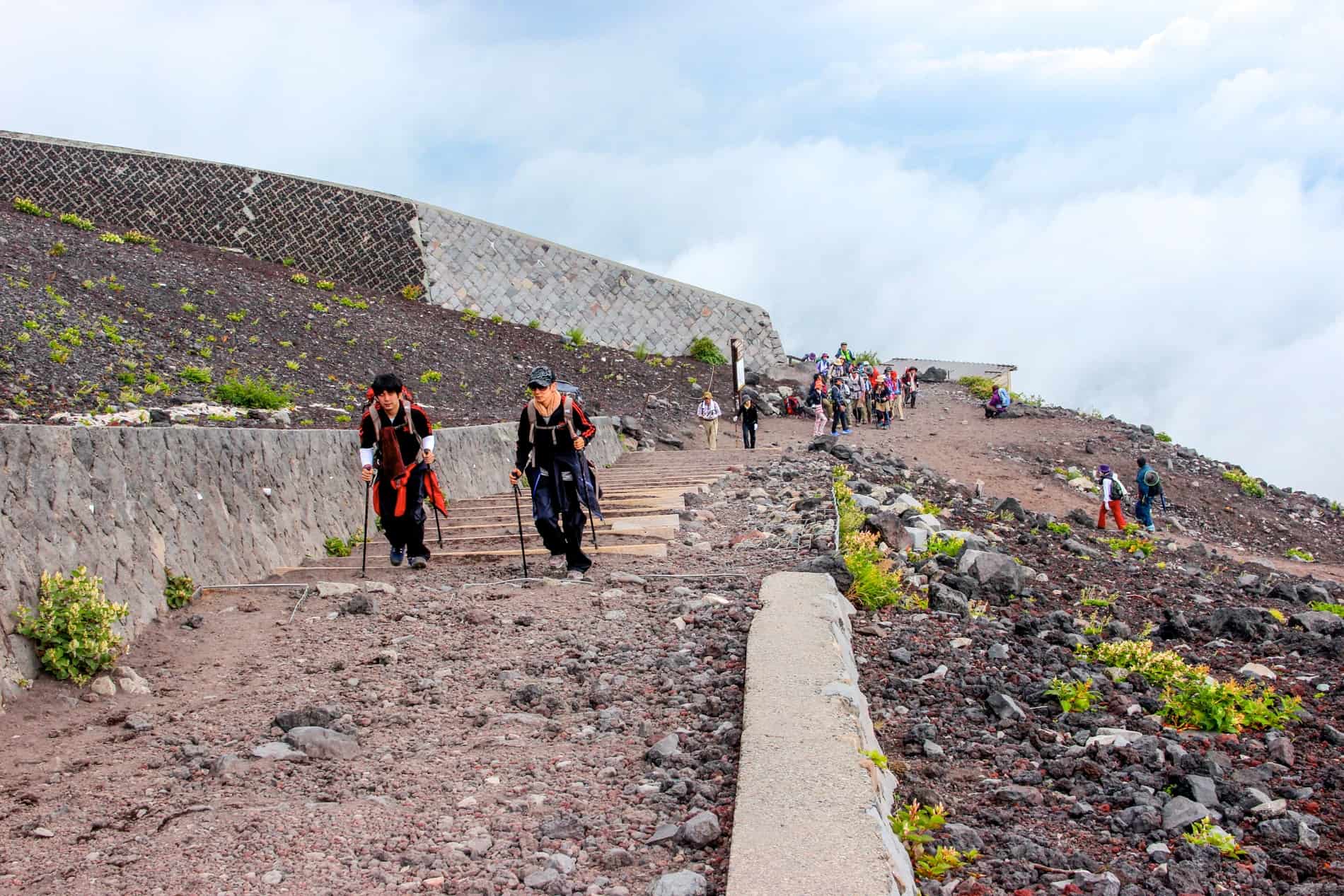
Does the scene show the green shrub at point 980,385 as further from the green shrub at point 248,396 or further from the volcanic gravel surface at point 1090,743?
the volcanic gravel surface at point 1090,743

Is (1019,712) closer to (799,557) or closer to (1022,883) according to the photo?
(1022,883)

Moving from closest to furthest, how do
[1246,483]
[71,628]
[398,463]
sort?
1. [71,628]
2. [398,463]
3. [1246,483]

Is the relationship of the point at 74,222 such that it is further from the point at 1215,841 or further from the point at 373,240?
the point at 1215,841

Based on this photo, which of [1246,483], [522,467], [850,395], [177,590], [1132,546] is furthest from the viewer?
[850,395]

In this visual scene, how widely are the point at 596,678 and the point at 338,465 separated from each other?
219 inches

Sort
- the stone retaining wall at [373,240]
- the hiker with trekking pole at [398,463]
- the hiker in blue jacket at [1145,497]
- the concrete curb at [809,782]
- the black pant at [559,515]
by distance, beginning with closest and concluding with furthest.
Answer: the concrete curb at [809,782], the black pant at [559,515], the hiker with trekking pole at [398,463], the hiker in blue jacket at [1145,497], the stone retaining wall at [373,240]

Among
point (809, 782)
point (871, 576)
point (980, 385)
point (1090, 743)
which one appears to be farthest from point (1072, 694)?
point (980, 385)

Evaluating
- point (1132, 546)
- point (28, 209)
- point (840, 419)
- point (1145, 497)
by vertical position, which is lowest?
point (1132, 546)

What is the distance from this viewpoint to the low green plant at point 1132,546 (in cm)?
1370

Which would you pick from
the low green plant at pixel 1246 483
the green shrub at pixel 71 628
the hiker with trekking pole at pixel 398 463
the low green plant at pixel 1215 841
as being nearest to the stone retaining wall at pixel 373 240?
the low green plant at pixel 1246 483

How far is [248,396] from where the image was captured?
1376 cm

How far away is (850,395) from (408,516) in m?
20.3

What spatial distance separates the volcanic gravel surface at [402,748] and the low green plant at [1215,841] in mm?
1851

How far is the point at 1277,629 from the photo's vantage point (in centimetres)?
801
